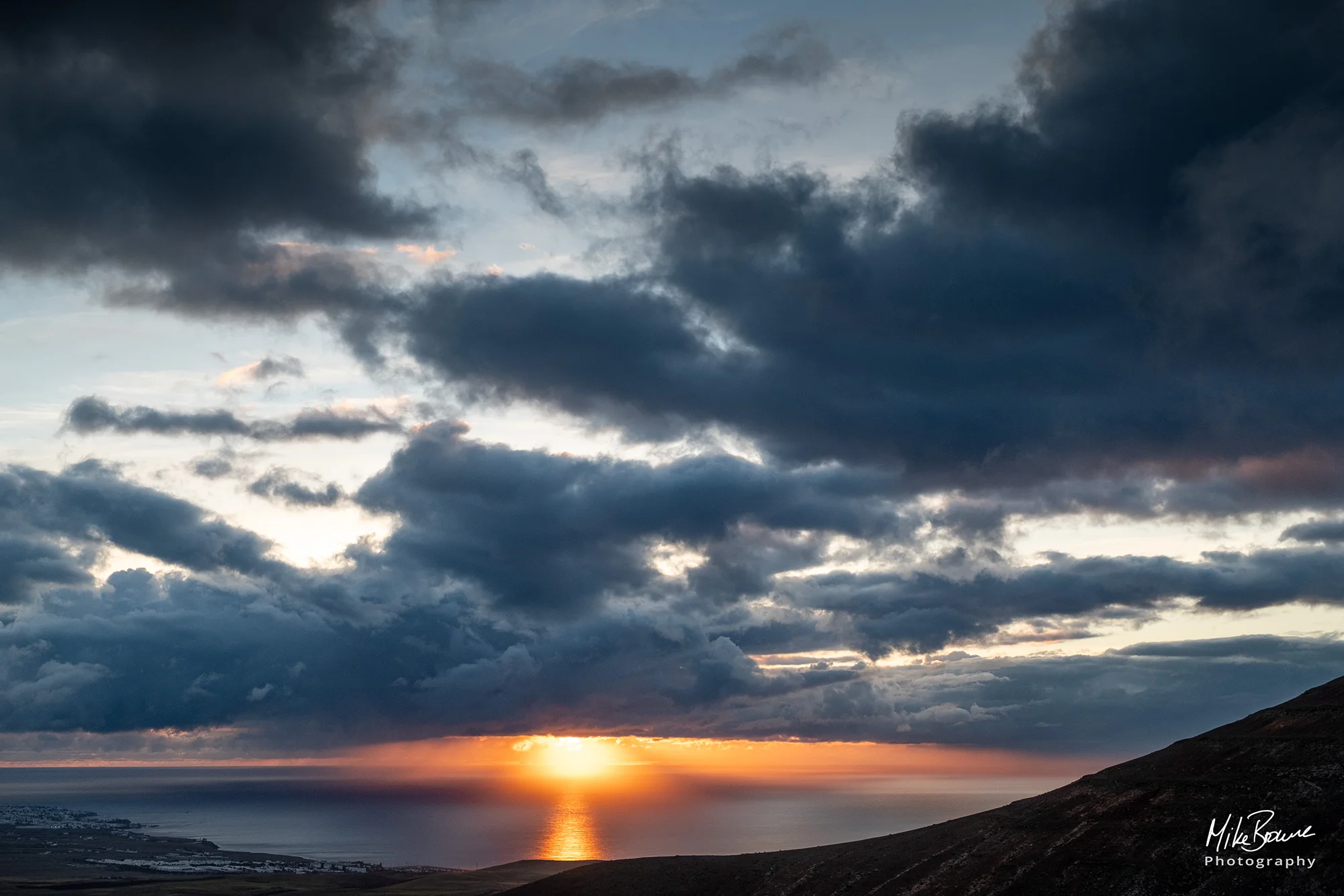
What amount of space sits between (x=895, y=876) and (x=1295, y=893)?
4352cm

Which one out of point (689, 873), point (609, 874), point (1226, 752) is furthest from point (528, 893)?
point (1226, 752)

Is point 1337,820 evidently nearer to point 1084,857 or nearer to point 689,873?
point 1084,857

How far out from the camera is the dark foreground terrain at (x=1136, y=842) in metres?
83.4

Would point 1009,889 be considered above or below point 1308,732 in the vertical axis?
→ below

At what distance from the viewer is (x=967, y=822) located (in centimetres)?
12281

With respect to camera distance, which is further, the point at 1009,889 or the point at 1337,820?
the point at 1009,889

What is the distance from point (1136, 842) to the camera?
94.2 metres

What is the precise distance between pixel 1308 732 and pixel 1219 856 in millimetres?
30185

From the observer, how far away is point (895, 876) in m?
110

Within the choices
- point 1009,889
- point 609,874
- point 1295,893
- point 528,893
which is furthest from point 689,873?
point 1295,893

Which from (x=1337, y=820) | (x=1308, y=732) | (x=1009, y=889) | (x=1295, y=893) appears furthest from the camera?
(x=1308, y=732)

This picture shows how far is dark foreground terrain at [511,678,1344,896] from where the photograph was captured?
83438 mm

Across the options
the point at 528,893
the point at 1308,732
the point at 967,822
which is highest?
the point at 1308,732

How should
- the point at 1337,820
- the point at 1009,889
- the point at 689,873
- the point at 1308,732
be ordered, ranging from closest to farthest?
1. the point at 1337,820
2. the point at 1009,889
3. the point at 1308,732
4. the point at 689,873
